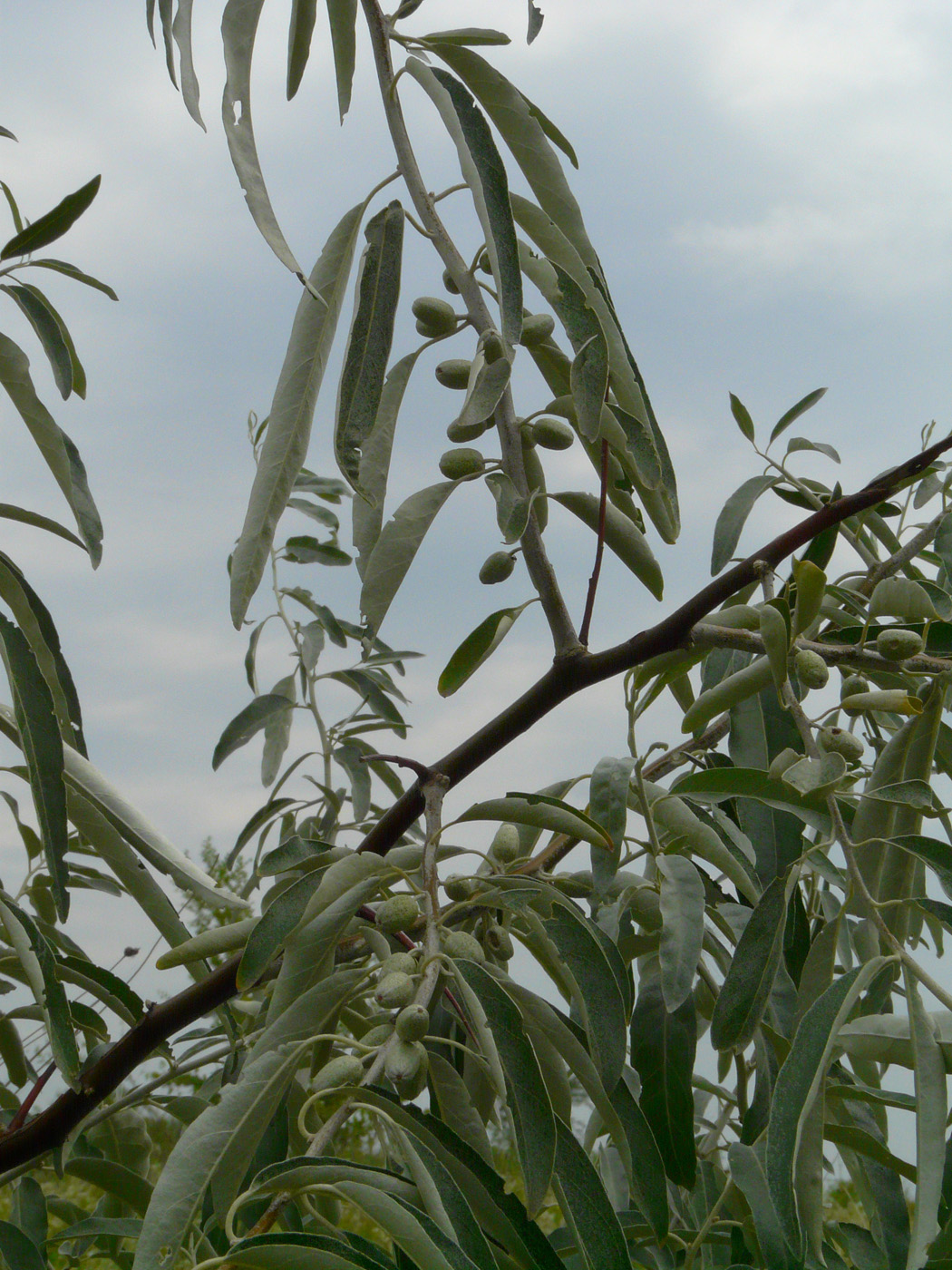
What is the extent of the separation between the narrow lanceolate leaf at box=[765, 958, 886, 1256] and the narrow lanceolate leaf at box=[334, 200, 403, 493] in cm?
40

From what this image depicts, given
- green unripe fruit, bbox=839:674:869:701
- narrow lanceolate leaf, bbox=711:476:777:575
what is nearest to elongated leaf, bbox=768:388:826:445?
narrow lanceolate leaf, bbox=711:476:777:575

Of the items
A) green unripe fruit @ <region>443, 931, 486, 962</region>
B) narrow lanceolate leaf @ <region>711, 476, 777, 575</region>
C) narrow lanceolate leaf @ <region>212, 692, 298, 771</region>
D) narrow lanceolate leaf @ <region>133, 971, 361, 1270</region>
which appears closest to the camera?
narrow lanceolate leaf @ <region>133, 971, 361, 1270</region>

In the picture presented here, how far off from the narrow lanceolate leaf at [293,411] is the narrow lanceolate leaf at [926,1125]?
0.40 meters

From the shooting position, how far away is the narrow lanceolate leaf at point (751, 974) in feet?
1.94

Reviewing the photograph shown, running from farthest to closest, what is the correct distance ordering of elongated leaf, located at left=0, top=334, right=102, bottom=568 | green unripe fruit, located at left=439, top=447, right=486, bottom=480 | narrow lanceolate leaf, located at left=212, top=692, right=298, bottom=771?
narrow lanceolate leaf, located at left=212, top=692, right=298, bottom=771 → elongated leaf, located at left=0, top=334, right=102, bottom=568 → green unripe fruit, located at left=439, top=447, right=486, bottom=480

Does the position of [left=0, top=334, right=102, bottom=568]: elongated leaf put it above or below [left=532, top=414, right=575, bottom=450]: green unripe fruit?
above

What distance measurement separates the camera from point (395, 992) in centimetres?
50

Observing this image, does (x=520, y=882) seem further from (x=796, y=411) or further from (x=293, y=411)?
(x=796, y=411)

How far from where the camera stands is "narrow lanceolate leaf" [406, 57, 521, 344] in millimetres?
587

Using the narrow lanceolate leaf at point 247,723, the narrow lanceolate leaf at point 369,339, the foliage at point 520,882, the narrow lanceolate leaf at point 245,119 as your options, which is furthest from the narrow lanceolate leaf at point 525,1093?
the narrow lanceolate leaf at point 247,723

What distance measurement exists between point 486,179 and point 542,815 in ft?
1.21

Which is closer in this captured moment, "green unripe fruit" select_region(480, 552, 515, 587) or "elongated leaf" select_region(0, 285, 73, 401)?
"green unripe fruit" select_region(480, 552, 515, 587)

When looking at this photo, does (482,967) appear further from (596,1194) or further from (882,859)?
(882,859)

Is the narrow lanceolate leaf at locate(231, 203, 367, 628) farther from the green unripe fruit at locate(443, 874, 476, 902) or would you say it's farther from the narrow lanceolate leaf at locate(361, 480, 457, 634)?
the green unripe fruit at locate(443, 874, 476, 902)
